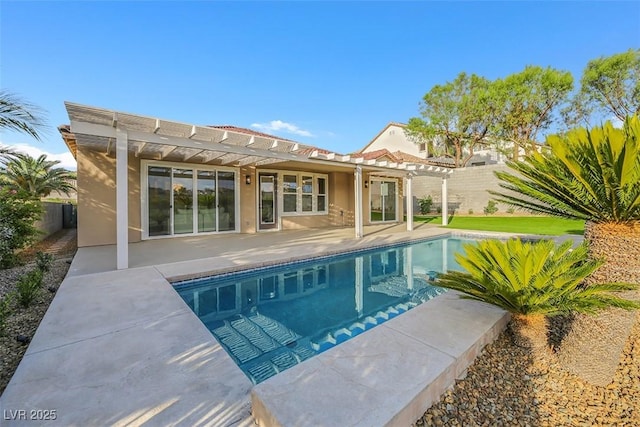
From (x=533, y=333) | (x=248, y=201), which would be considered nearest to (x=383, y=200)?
(x=248, y=201)

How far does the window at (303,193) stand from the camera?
14.4 m

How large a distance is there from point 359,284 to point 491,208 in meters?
17.4

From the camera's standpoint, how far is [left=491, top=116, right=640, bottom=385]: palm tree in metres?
2.53

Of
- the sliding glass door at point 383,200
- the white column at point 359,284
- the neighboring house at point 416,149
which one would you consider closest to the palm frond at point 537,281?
the white column at point 359,284

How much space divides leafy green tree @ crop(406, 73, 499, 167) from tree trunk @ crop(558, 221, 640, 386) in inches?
1086

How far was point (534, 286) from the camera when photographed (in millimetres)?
2998

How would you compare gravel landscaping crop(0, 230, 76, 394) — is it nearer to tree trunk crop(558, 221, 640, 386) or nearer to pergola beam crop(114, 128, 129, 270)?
pergola beam crop(114, 128, 129, 270)

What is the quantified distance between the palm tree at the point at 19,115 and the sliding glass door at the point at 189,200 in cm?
561

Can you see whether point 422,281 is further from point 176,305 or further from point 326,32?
point 326,32

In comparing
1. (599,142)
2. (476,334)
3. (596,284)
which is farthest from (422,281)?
(599,142)

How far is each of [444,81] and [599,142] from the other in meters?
29.3

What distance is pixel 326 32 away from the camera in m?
13.2

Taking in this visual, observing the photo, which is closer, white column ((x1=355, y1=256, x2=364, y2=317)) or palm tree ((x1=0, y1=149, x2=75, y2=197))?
white column ((x1=355, y1=256, x2=364, y2=317))

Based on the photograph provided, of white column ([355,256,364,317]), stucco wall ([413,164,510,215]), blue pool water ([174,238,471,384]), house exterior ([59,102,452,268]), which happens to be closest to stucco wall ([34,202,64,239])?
house exterior ([59,102,452,268])
